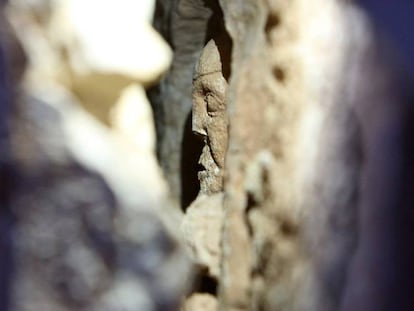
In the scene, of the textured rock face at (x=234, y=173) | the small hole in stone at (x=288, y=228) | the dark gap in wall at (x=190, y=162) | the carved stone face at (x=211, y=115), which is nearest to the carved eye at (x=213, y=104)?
the carved stone face at (x=211, y=115)

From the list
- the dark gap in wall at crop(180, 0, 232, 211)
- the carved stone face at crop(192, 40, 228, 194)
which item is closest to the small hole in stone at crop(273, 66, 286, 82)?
the carved stone face at crop(192, 40, 228, 194)

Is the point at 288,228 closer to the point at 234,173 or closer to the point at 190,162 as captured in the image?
the point at 234,173

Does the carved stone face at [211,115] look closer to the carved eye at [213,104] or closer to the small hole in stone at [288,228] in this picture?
the carved eye at [213,104]

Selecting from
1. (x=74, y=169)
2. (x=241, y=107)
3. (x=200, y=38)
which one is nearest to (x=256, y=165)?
(x=241, y=107)

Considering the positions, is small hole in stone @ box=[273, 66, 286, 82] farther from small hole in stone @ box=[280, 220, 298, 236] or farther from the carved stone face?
the carved stone face

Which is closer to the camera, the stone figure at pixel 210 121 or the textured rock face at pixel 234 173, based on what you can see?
the textured rock face at pixel 234 173

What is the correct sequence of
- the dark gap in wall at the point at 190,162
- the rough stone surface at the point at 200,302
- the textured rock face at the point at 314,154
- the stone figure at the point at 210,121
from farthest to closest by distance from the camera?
the dark gap in wall at the point at 190,162, the stone figure at the point at 210,121, the rough stone surface at the point at 200,302, the textured rock face at the point at 314,154
